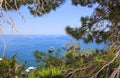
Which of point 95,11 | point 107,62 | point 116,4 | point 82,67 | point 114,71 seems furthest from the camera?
point 95,11

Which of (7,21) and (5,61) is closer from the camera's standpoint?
(7,21)

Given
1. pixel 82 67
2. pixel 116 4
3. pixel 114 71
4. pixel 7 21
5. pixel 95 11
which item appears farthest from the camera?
pixel 95 11

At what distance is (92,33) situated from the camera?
4934 mm

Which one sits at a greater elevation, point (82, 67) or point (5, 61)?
point (5, 61)

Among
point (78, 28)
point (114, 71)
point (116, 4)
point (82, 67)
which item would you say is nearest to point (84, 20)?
point (78, 28)

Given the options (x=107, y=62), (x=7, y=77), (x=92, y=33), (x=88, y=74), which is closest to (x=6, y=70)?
(x=7, y=77)

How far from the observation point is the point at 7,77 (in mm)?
2066

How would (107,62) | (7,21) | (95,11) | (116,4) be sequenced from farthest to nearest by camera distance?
(95,11) < (116,4) < (107,62) < (7,21)

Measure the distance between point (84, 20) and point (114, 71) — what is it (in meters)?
2.82

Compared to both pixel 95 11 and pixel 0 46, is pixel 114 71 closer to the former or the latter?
pixel 0 46

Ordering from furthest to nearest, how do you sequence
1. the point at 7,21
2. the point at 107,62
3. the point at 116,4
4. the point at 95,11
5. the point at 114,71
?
the point at 95,11, the point at 116,4, the point at 107,62, the point at 114,71, the point at 7,21

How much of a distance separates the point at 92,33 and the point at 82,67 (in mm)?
2585

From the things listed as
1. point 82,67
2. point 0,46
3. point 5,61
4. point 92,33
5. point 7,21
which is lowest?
point 92,33

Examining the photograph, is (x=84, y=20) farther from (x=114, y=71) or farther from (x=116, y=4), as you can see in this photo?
(x=114, y=71)
